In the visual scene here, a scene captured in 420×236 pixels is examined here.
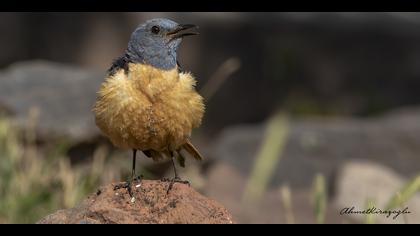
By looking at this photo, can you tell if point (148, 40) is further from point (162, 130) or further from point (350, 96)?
point (350, 96)

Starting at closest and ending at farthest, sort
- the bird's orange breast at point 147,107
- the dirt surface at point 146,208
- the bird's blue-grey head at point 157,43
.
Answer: the dirt surface at point 146,208, the bird's orange breast at point 147,107, the bird's blue-grey head at point 157,43

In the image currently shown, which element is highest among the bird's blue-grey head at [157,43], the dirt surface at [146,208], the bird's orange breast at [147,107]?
the bird's blue-grey head at [157,43]

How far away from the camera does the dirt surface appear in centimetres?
452

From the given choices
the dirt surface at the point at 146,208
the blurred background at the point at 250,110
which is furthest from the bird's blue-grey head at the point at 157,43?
the blurred background at the point at 250,110

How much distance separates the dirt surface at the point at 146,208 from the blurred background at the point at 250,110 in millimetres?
912

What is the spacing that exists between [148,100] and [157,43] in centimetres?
47

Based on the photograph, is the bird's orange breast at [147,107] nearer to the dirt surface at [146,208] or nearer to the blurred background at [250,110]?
the dirt surface at [146,208]

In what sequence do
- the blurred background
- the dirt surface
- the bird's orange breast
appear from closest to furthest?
1. the dirt surface
2. the bird's orange breast
3. the blurred background

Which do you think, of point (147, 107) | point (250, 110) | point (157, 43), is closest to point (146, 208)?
point (147, 107)

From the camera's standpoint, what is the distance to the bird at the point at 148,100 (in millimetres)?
5285

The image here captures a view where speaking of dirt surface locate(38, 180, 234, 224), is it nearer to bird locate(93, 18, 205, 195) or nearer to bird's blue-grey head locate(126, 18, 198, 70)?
bird locate(93, 18, 205, 195)

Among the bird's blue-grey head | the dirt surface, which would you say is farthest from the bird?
→ the dirt surface

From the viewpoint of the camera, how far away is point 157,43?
5629 mm

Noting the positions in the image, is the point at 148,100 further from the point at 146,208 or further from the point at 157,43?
the point at 146,208
